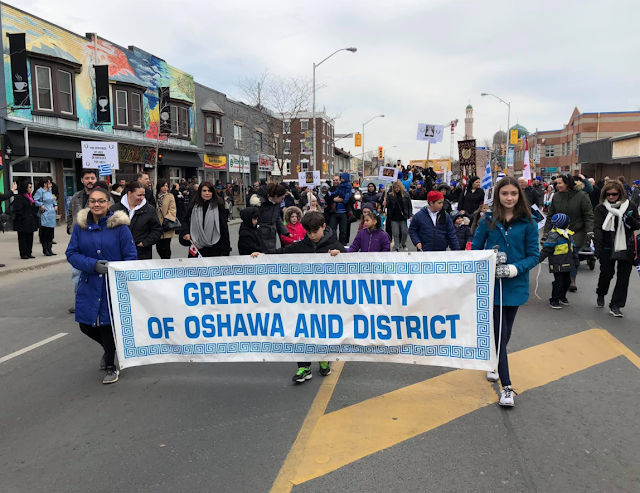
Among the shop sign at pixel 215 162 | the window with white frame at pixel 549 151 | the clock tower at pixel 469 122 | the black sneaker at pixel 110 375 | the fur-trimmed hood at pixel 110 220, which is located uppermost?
the clock tower at pixel 469 122

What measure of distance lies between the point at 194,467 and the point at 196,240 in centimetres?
405

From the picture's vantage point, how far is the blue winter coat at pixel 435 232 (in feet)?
25.6

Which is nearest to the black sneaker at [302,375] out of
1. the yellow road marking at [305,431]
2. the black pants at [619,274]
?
the yellow road marking at [305,431]

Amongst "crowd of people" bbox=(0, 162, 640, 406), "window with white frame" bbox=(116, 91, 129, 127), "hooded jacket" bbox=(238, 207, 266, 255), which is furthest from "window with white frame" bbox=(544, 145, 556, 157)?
"hooded jacket" bbox=(238, 207, 266, 255)

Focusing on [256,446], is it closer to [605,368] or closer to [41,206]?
[605,368]

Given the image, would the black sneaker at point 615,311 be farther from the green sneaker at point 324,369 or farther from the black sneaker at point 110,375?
the black sneaker at point 110,375

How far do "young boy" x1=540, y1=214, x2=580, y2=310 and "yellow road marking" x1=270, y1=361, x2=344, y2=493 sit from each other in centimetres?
397

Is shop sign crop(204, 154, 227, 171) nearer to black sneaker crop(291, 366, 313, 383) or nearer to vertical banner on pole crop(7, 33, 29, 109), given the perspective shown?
vertical banner on pole crop(7, 33, 29, 109)

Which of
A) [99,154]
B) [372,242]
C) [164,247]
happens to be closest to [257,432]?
[372,242]

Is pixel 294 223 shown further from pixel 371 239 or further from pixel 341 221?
pixel 341 221

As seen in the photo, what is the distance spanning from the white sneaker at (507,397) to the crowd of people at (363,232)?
0.01m

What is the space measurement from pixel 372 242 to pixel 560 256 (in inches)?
124

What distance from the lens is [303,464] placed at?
3332 millimetres

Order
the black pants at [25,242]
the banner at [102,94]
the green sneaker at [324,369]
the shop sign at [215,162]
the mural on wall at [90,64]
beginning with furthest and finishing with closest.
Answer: the shop sign at [215,162] < the banner at [102,94] < the mural on wall at [90,64] < the black pants at [25,242] < the green sneaker at [324,369]
